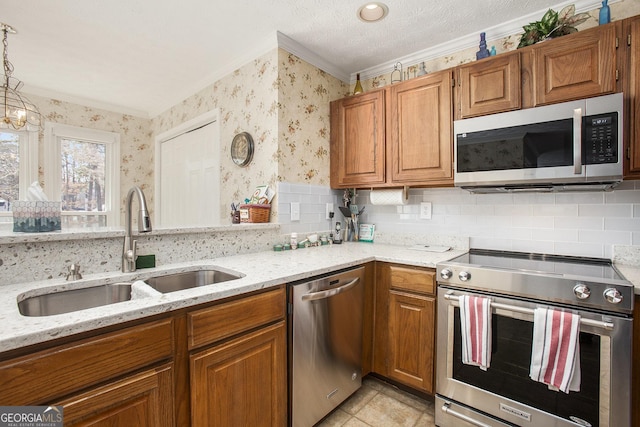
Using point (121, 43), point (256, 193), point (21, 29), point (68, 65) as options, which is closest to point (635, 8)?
point (256, 193)

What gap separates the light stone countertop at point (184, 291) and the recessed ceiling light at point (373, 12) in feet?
5.15

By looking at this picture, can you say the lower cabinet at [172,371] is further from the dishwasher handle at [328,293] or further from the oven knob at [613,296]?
the oven knob at [613,296]

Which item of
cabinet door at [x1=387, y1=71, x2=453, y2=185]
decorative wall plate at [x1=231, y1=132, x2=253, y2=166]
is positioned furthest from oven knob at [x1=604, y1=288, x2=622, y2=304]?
decorative wall plate at [x1=231, y1=132, x2=253, y2=166]

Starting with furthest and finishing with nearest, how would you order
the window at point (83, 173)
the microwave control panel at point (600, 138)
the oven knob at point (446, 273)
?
1. the window at point (83, 173)
2. the oven knob at point (446, 273)
3. the microwave control panel at point (600, 138)

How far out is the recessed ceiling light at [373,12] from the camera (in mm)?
1813

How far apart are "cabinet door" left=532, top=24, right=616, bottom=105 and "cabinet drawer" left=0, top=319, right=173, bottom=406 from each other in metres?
2.18

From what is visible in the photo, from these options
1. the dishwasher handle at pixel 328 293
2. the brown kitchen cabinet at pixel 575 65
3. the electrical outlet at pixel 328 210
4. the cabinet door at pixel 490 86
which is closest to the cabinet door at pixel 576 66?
the brown kitchen cabinet at pixel 575 65

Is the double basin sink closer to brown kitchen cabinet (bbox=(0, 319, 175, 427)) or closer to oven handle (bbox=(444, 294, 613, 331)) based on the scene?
brown kitchen cabinet (bbox=(0, 319, 175, 427))

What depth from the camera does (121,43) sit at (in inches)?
91.1

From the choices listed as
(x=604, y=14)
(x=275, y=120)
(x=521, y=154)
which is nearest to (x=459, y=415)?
(x=521, y=154)

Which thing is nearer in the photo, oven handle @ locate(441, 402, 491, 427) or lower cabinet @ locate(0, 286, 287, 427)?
lower cabinet @ locate(0, 286, 287, 427)

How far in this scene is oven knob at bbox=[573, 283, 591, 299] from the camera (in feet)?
4.09

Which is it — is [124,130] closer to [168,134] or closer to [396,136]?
[168,134]

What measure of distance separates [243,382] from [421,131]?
187 cm
